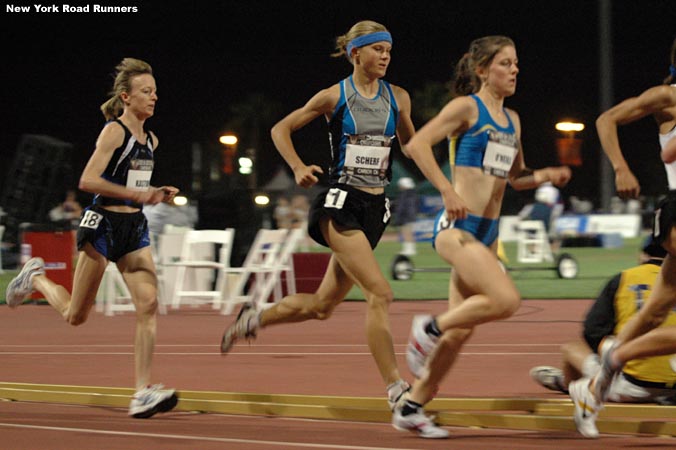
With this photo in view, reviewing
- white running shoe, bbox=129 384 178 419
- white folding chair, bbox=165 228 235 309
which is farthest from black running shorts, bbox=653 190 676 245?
white folding chair, bbox=165 228 235 309

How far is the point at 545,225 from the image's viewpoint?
82.8ft

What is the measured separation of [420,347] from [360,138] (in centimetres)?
147

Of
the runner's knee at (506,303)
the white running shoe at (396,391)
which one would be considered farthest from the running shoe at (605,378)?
the white running shoe at (396,391)

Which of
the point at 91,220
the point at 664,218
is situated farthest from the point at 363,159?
the point at 664,218

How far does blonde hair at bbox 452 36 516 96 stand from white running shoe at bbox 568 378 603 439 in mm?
1805

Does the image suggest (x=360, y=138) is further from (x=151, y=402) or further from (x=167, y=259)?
(x=167, y=259)

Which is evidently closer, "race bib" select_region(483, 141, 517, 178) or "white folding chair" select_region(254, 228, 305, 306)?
"race bib" select_region(483, 141, 517, 178)

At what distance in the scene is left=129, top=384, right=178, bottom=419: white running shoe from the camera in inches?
281

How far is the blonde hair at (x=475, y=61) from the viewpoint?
21.2ft

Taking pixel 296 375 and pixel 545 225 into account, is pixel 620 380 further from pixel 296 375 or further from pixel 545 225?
pixel 545 225

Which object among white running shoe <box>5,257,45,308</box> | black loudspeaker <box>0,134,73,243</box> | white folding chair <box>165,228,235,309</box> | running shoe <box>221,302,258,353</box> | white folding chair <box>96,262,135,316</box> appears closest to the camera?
running shoe <box>221,302,258,353</box>

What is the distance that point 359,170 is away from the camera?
7.16 metres

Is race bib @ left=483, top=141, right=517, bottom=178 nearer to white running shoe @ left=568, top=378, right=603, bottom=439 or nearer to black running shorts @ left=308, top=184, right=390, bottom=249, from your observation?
black running shorts @ left=308, top=184, right=390, bottom=249

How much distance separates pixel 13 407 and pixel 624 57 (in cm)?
6743
